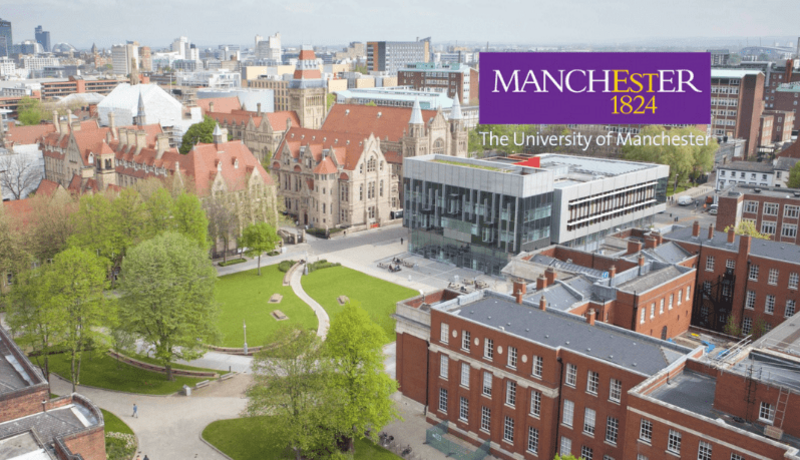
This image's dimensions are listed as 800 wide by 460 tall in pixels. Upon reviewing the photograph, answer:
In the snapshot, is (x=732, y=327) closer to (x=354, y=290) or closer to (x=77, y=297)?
(x=354, y=290)

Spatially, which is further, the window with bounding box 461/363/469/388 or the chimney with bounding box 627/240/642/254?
the chimney with bounding box 627/240/642/254

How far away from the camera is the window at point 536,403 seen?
46.5 metres

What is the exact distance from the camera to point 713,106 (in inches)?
7082

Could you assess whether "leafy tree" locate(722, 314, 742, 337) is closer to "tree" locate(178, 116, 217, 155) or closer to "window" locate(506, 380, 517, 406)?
"window" locate(506, 380, 517, 406)

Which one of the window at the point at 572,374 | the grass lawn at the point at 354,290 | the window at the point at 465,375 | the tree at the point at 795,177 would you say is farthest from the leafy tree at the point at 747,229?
the window at the point at 465,375

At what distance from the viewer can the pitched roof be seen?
5187 inches

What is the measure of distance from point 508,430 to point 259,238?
5103 centimetres

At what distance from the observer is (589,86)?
111062 mm

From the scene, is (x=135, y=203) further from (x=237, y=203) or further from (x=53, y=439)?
(x=53, y=439)

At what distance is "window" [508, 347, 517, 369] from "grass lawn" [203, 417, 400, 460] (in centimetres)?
1118

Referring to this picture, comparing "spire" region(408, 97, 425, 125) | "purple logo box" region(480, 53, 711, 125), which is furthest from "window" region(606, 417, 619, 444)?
"spire" region(408, 97, 425, 125)

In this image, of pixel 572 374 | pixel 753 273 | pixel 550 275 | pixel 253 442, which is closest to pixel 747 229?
pixel 753 273

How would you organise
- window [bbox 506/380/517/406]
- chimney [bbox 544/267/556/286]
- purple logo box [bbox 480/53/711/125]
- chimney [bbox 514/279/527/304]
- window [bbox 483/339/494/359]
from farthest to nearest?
1. purple logo box [bbox 480/53/711/125]
2. chimney [bbox 544/267/556/286]
3. chimney [bbox 514/279/527/304]
4. window [bbox 483/339/494/359]
5. window [bbox 506/380/517/406]

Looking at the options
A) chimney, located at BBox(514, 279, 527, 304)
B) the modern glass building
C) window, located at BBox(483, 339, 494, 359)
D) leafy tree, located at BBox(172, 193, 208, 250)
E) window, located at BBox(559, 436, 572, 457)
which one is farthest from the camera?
the modern glass building
